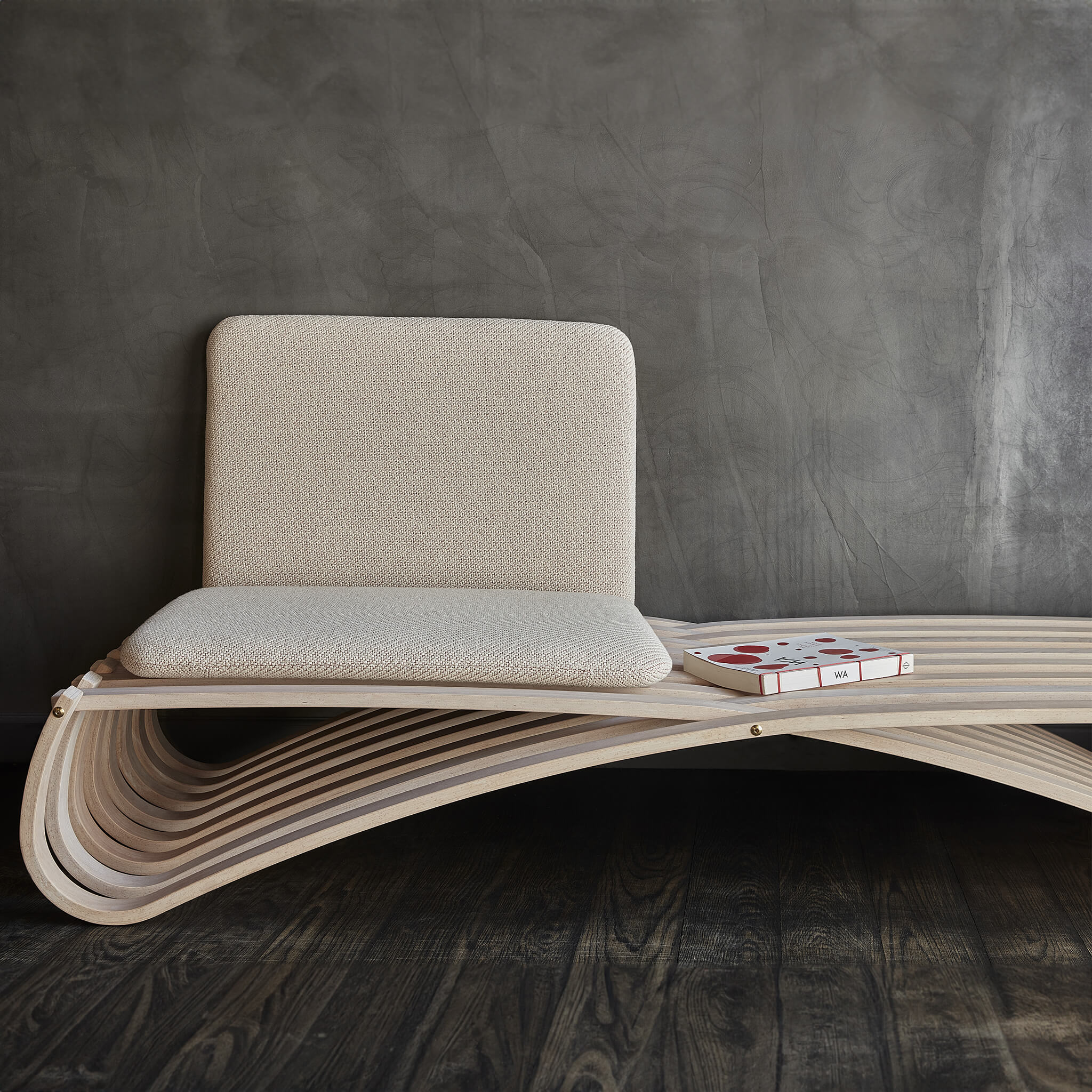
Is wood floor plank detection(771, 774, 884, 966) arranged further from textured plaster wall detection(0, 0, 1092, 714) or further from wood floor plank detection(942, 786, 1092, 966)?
textured plaster wall detection(0, 0, 1092, 714)

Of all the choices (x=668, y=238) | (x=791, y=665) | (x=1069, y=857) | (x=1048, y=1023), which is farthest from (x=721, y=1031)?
(x=668, y=238)

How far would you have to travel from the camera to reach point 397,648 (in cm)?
148

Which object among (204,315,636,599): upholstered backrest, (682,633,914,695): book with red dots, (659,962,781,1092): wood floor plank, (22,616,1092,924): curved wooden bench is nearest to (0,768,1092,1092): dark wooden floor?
(659,962,781,1092): wood floor plank

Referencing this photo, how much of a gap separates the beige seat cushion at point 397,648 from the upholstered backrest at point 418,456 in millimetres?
418

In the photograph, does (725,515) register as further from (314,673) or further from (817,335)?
(314,673)

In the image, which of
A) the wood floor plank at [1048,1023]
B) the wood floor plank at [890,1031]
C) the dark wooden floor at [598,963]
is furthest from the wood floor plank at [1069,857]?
the wood floor plank at [890,1031]

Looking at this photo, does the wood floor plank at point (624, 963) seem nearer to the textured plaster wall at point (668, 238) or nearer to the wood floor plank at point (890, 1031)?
the wood floor plank at point (890, 1031)

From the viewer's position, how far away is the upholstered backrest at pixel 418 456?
2.03 metres

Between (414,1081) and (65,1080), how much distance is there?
423 mm

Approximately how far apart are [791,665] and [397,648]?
0.64 meters

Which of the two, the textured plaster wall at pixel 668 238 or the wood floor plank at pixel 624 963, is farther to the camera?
the textured plaster wall at pixel 668 238

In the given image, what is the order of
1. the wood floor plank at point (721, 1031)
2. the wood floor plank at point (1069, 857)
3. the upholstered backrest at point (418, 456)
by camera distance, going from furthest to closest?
the upholstered backrest at point (418, 456)
the wood floor plank at point (1069, 857)
the wood floor plank at point (721, 1031)

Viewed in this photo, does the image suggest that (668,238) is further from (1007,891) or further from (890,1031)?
(890,1031)
